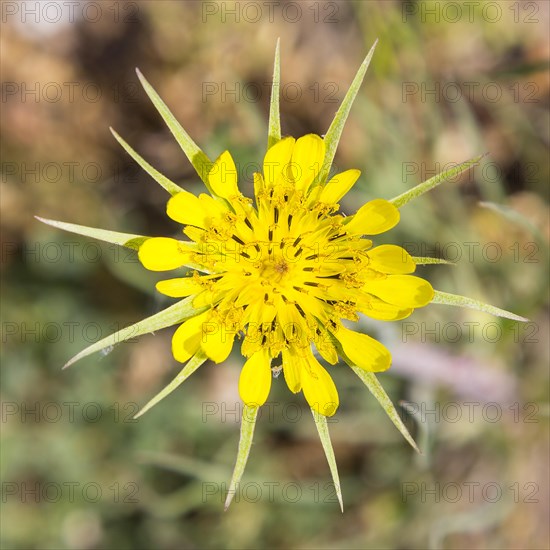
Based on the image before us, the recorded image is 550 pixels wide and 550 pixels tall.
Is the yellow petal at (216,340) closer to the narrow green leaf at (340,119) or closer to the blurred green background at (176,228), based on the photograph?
the narrow green leaf at (340,119)

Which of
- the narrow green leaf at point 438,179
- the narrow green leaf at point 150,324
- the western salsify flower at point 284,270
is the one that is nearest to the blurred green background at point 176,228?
the western salsify flower at point 284,270

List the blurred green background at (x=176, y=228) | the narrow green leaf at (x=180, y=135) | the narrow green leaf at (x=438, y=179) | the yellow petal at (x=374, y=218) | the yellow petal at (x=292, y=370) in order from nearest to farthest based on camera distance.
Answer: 1. the narrow green leaf at (x=438, y=179)
2. the narrow green leaf at (x=180, y=135)
3. the yellow petal at (x=374, y=218)
4. the yellow petal at (x=292, y=370)
5. the blurred green background at (x=176, y=228)

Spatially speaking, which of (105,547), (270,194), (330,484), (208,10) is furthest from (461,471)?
(208,10)

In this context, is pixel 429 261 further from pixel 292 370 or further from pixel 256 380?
pixel 256 380

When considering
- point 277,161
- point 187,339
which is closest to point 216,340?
point 187,339

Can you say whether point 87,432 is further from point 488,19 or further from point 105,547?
point 488,19

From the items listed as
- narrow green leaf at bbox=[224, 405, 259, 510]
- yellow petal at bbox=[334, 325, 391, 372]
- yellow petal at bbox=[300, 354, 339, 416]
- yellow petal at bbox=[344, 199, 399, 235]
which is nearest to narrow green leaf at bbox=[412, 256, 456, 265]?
yellow petal at bbox=[344, 199, 399, 235]
